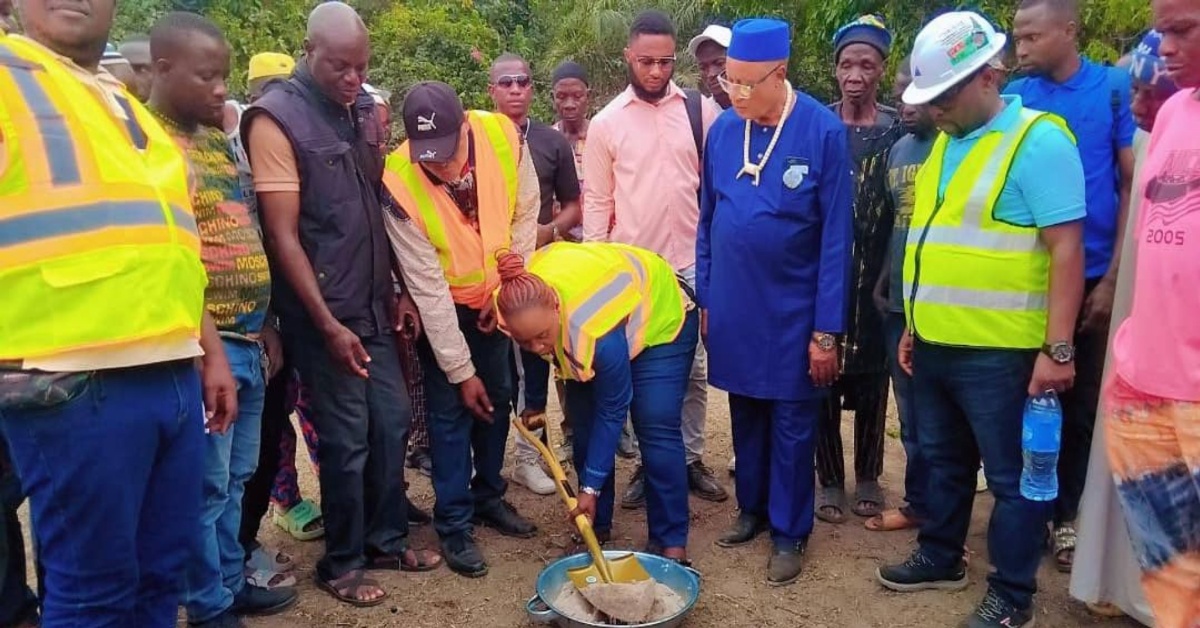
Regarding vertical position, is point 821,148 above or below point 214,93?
below

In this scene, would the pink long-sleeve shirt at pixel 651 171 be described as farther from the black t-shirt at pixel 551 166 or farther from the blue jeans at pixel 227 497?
the blue jeans at pixel 227 497

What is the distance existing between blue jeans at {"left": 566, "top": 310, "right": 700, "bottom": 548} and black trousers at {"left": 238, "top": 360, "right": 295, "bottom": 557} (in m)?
1.12

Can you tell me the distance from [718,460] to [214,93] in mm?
3270

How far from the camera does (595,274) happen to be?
3.42 meters

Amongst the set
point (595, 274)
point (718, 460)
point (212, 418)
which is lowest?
point (718, 460)

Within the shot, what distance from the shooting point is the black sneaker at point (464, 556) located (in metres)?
3.82

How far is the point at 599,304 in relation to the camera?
3.37m

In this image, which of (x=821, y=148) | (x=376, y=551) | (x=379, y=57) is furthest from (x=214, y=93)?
(x=379, y=57)

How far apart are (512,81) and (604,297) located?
2.13 meters

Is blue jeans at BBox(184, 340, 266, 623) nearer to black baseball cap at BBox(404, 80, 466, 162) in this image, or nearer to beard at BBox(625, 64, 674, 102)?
black baseball cap at BBox(404, 80, 466, 162)

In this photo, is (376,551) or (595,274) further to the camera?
(376,551)

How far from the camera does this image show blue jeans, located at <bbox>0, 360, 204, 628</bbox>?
2062 millimetres

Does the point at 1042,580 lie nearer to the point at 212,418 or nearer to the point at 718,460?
the point at 718,460

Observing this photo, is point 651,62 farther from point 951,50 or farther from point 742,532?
point 742,532
